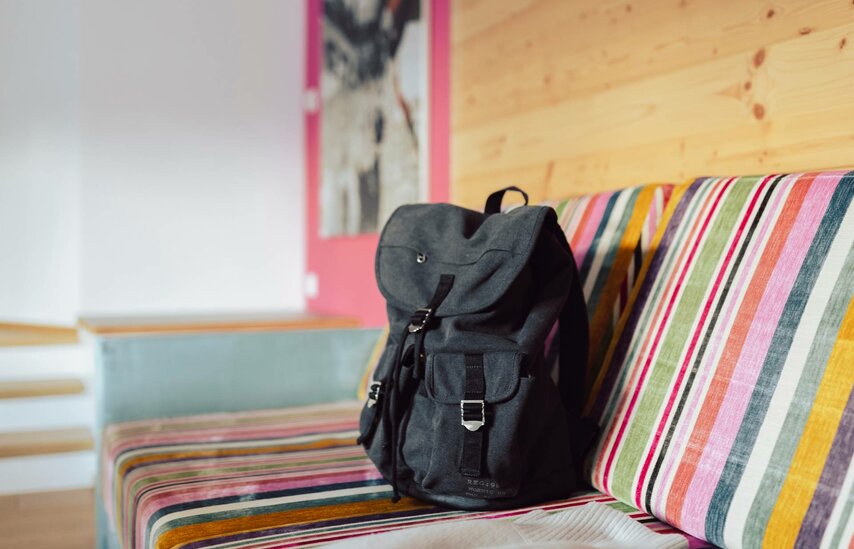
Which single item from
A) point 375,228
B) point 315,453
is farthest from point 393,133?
point 315,453

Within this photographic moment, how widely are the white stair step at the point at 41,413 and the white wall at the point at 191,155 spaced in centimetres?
40

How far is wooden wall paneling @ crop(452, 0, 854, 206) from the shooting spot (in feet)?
3.92

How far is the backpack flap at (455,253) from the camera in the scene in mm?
1075

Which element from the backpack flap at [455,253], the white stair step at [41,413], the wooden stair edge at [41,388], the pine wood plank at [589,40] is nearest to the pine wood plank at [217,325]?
the wooden stair edge at [41,388]

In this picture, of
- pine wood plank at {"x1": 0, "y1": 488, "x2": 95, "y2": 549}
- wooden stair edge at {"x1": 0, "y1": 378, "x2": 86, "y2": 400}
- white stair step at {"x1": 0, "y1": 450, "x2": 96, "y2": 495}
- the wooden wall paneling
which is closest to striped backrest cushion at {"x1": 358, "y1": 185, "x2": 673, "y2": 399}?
the wooden wall paneling

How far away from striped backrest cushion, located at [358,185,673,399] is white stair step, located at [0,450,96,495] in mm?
2136

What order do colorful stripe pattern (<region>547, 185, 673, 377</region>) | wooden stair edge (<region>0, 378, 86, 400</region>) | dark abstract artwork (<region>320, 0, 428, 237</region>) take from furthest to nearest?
wooden stair edge (<region>0, 378, 86, 400</region>) < dark abstract artwork (<region>320, 0, 428, 237</region>) < colorful stripe pattern (<region>547, 185, 673, 377</region>)

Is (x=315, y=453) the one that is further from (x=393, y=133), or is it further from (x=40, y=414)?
(x=40, y=414)

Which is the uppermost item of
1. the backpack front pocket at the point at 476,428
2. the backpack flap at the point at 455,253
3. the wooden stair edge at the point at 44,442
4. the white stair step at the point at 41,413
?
the backpack flap at the point at 455,253

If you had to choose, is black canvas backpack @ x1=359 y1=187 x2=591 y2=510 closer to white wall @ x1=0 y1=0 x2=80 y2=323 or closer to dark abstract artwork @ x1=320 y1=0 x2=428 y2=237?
dark abstract artwork @ x1=320 y1=0 x2=428 y2=237

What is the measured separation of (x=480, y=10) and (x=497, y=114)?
0.94 ft

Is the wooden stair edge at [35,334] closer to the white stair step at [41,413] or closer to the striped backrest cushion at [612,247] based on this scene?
the white stair step at [41,413]

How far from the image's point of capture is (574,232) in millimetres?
1398

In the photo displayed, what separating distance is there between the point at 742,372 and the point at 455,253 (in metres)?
0.42
